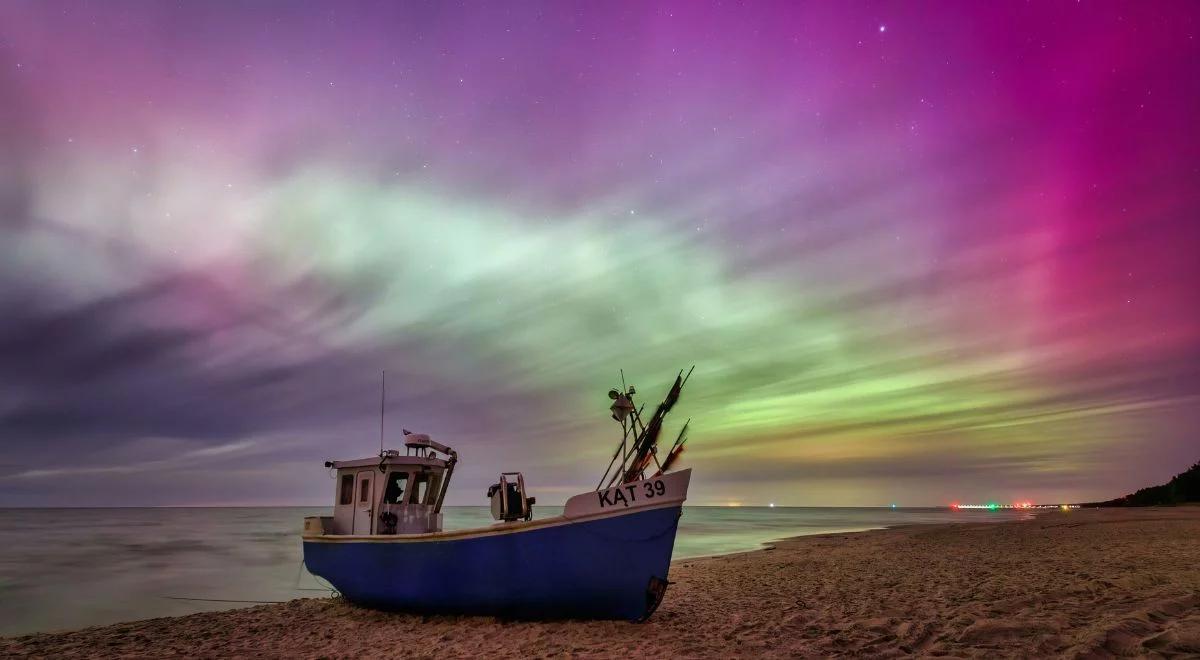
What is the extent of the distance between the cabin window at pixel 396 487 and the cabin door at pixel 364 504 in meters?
0.40

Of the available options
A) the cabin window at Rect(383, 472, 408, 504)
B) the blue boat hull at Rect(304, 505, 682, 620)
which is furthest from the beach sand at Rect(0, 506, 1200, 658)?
the cabin window at Rect(383, 472, 408, 504)

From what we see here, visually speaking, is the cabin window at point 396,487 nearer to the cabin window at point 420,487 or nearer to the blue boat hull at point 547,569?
the cabin window at point 420,487

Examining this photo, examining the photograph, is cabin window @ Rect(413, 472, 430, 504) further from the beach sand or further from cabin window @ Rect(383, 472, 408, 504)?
the beach sand

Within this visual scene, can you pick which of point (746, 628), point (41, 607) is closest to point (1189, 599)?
point (746, 628)

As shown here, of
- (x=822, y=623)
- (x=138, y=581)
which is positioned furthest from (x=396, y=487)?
(x=138, y=581)

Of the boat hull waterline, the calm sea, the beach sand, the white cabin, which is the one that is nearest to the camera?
the beach sand

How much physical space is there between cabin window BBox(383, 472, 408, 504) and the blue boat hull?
187 centimetres

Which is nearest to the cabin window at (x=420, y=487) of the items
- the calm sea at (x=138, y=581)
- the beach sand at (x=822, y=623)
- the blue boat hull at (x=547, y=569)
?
the blue boat hull at (x=547, y=569)

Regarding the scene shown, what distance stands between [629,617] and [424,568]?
450 centimetres

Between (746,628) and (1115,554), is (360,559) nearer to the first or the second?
(746,628)

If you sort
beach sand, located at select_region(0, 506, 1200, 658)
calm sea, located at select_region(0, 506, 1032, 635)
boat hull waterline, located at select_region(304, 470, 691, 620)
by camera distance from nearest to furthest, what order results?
beach sand, located at select_region(0, 506, 1200, 658) < boat hull waterline, located at select_region(304, 470, 691, 620) < calm sea, located at select_region(0, 506, 1032, 635)

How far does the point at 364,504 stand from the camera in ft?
50.8

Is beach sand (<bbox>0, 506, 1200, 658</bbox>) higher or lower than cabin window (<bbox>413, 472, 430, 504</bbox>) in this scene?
lower

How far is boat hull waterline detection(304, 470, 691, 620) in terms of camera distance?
36.5ft
